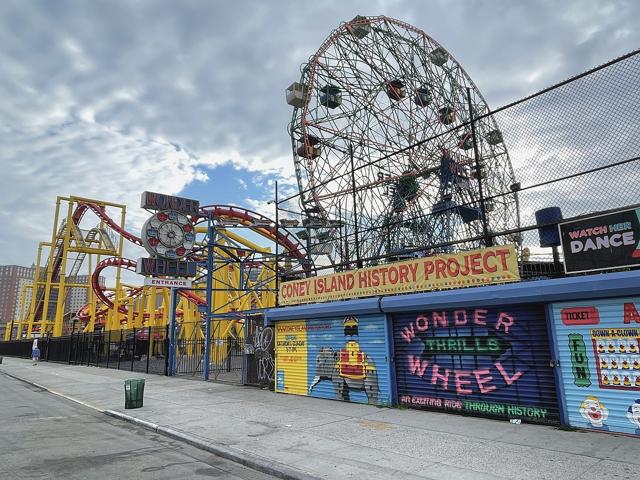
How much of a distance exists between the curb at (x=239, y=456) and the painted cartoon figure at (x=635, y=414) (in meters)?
5.49

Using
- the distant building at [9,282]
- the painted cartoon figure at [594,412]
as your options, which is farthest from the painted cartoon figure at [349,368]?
the distant building at [9,282]

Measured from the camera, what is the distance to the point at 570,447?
21.9 feet

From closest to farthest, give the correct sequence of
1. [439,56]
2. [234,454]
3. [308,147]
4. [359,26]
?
[234,454], [308,147], [359,26], [439,56]

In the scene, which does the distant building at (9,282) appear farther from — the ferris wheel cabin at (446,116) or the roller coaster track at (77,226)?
the ferris wheel cabin at (446,116)

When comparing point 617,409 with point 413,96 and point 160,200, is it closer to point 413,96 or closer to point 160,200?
point 160,200

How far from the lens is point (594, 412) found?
759 cm

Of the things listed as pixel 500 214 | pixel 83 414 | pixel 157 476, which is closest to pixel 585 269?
pixel 157 476

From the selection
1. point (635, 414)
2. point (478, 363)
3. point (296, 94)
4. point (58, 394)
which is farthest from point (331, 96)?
point (635, 414)

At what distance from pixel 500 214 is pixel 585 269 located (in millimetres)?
34348

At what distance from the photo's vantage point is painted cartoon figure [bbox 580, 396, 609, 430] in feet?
24.5

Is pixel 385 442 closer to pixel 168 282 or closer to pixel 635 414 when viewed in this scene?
pixel 635 414

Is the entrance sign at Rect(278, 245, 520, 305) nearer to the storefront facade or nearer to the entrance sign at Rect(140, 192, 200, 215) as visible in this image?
the storefront facade

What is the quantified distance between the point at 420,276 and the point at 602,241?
3.98 m

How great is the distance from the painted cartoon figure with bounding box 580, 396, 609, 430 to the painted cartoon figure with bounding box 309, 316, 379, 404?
15.6 ft
